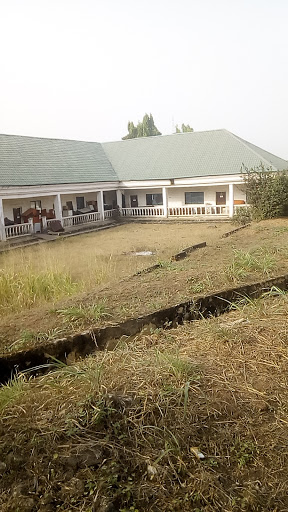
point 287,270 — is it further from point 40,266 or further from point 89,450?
point 40,266

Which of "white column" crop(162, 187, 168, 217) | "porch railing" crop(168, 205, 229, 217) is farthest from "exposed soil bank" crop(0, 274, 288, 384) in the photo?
"white column" crop(162, 187, 168, 217)

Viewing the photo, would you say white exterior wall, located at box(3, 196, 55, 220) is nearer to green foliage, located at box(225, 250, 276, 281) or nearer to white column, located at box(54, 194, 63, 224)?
white column, located at box(54, 194, 63, 224)

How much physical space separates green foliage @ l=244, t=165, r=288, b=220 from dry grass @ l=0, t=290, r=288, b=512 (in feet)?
52.8

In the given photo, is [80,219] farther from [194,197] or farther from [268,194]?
[268,194]

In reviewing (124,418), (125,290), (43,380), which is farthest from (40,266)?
(124,418)

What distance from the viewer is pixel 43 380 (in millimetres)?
3447

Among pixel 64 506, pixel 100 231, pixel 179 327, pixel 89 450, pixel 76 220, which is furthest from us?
pixel 76 220

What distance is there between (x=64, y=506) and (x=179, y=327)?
2995 mm

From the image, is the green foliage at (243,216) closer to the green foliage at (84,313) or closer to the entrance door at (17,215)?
the entrance door at (17,215)

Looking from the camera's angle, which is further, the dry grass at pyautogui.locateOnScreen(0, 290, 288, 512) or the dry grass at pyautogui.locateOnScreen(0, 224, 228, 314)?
the dry grass at pyautogui.locateOnScreen(0, 224, 228, 314)

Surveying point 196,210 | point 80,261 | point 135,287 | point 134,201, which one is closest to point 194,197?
point 196,210

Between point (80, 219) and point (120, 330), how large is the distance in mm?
19236

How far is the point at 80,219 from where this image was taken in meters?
23.4

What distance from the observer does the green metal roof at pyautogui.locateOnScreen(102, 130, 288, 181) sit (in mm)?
23438
